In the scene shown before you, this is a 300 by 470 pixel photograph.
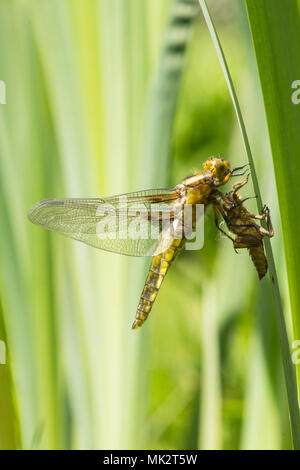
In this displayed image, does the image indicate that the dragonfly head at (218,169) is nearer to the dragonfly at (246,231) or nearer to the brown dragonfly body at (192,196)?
the brown dragonfly body at (192,196)

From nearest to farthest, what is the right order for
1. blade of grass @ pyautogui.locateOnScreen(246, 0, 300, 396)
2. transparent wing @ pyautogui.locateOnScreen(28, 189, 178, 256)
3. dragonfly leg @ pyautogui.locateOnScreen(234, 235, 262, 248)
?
1. blade of grass @ pyautogui.locateOnScreen(246, 0, 300, 396)
2. dragonfly leg @ pyautogui.locateOnScreen(234, 235, 262, 248)
3. transparent wing @ pyautogui.locateOnScreen(28, 189, 178, 256)

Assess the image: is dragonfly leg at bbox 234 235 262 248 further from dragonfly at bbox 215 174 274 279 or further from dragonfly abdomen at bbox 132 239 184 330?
dragonfly abdomen at bbox 132 239 184 330

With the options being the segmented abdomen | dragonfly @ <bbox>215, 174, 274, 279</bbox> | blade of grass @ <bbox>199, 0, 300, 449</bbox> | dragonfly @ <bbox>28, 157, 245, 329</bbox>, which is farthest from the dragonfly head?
blade of grass @ <bbox>199, 0, 300, 449</bbox>

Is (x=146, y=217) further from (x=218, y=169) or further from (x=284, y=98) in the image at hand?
(x=284, y=98)

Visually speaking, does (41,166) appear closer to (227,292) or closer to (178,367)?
(227,292)

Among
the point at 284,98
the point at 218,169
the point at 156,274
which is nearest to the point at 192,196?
the point at 218,169

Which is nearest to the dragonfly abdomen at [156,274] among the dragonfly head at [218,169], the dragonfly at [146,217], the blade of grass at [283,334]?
the dragonfly at [146,217]

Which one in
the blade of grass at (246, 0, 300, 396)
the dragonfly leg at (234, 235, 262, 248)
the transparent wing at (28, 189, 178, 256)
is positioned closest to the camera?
the blade of grass at (246, 0, 300, 396)
